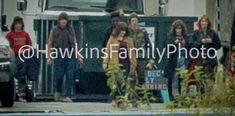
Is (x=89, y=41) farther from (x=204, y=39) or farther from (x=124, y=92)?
(x=124, y=92)

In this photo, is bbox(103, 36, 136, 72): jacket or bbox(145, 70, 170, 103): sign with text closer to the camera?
bbox(103, 36, 136, 72): jacket

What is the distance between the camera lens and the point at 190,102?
17.0ft

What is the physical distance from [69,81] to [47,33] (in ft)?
3.82

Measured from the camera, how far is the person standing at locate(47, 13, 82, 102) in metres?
13.4

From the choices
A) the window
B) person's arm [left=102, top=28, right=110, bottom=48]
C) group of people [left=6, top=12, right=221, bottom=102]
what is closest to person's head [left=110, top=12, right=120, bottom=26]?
group of people [left=6, top=12, right=221, bottom=102]

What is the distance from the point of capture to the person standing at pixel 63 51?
528 inches

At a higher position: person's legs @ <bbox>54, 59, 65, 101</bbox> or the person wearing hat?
the person wearing hat

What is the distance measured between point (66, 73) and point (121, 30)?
139 cm

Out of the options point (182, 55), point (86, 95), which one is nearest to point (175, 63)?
point (182, 55)

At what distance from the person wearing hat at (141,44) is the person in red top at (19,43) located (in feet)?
5.81

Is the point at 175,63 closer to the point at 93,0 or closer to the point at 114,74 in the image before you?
the point at 93,0

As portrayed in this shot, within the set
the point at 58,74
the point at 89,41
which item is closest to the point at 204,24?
the point at 89,41

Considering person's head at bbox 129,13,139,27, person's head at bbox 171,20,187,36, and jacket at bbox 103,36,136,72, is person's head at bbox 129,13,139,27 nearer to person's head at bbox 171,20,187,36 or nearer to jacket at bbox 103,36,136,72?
jacket at bbox 103,36,136,72

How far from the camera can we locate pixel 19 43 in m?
13.4
